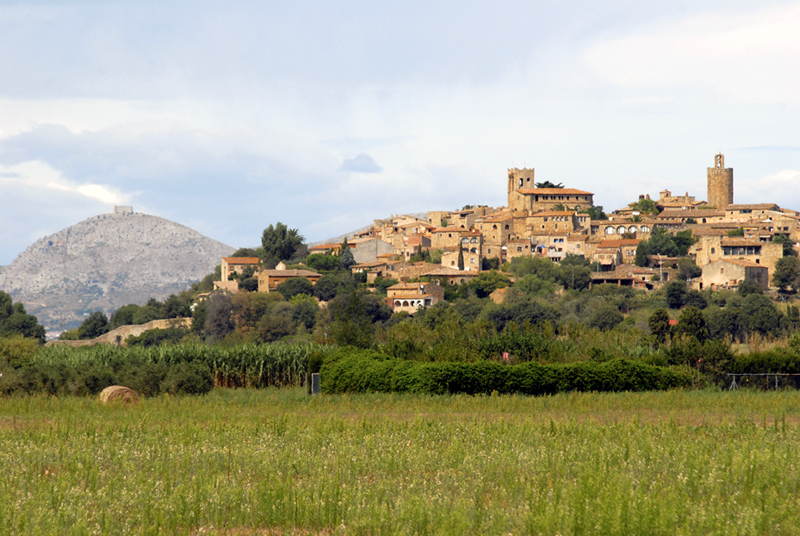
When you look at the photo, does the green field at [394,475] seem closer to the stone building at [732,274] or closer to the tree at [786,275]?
the stone building at [732,274]

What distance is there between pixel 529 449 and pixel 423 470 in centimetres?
161

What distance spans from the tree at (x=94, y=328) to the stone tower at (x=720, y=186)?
93.5m

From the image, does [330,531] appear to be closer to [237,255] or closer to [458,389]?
[458,389]

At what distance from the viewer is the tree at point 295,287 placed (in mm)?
92688

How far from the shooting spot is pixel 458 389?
19328 millimetres

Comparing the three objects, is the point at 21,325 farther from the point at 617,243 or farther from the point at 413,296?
the point at 617,243

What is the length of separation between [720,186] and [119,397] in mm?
127811

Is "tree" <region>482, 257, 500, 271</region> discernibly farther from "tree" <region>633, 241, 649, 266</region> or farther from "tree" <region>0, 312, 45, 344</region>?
"tree" <region>0, 312, 45, 344</region>

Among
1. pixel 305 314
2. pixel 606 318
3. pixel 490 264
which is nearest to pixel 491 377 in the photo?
pixel 606 318

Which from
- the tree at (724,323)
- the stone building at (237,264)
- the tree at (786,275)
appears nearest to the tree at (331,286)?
the stone building at (237,264)

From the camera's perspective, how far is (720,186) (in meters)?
130

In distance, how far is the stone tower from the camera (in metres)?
129

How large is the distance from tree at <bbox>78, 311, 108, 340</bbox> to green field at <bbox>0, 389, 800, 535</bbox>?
86720 mm

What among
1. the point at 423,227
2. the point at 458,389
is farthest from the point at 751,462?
the point at 423,227
